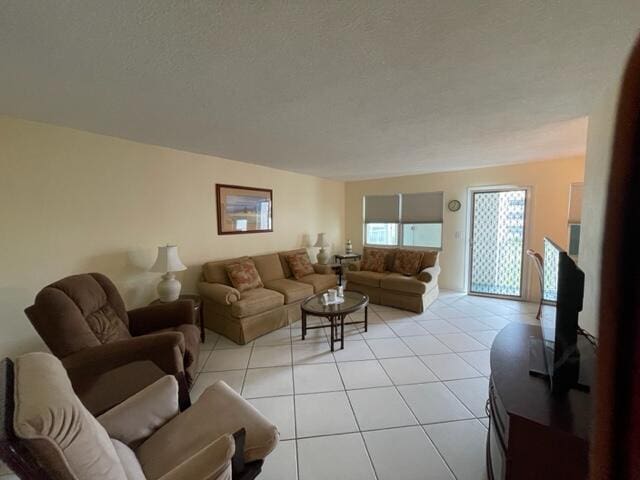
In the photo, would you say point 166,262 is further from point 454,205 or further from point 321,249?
point 454,205

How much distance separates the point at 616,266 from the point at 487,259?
16.5 feet

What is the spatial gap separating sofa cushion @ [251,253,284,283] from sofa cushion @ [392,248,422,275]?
74.0 inches

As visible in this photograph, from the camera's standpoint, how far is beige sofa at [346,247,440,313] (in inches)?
150

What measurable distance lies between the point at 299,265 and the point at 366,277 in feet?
3.59

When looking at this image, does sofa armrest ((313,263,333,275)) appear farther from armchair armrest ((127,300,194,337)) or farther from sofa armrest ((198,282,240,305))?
armchair armrest ((127,300,194,337))

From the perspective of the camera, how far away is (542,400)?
3.61 ft

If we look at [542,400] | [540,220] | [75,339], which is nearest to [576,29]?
[542,400]

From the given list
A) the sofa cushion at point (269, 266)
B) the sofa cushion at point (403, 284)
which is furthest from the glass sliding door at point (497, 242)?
the sofa cushion at point (269, 266)

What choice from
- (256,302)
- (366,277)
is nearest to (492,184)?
(366,277)

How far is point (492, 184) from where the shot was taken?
4316 mm

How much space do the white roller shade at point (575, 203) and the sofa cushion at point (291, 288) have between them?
3.84 metres

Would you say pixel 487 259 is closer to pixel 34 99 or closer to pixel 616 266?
pixel 616 266

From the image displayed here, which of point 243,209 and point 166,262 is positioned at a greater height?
point 243,209

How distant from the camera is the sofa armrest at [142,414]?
113 cm
